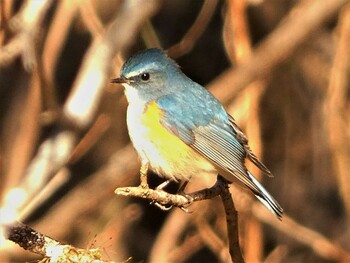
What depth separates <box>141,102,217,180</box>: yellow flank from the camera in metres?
3.41

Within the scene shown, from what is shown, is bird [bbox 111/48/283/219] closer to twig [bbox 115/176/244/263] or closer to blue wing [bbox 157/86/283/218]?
blue wing [bbox 157/86/283/218]

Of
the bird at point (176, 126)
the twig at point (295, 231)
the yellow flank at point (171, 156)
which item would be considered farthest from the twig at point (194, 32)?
the yellow flank at point (171, 156)

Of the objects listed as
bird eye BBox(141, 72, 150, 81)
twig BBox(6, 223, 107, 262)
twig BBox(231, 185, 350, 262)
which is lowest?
twig BBox(231, 185, 350, 262)

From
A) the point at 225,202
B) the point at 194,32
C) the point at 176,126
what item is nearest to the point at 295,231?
the point at 194,32

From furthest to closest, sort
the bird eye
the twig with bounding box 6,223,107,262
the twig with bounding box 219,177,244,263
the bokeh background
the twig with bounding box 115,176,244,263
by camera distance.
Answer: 1. the bokeh background
2. the bird eye
3. the twig with bounding box 219,177,244,263
4. the twig with bounding box 115,176,244,263
5. the twig with bounding box 6,223,107,262

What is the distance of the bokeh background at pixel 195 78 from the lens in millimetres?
4289

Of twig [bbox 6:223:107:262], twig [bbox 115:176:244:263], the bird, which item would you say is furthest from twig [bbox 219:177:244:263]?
twig [bbox 6:223:107:262]

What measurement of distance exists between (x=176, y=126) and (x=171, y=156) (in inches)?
7.2

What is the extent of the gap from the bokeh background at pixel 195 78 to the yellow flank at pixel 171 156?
2.24 ft

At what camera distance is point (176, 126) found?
355 centimetres

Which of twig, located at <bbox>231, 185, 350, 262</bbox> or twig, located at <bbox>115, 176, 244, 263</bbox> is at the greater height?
twig, located at <bbox>115, 176, 244, 263</bbox>

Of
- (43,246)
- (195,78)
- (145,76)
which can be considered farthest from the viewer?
(195,78)

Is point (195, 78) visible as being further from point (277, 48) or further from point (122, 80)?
point (122, 80)

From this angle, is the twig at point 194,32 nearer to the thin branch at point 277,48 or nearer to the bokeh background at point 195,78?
the bokeh background at point 195,78
